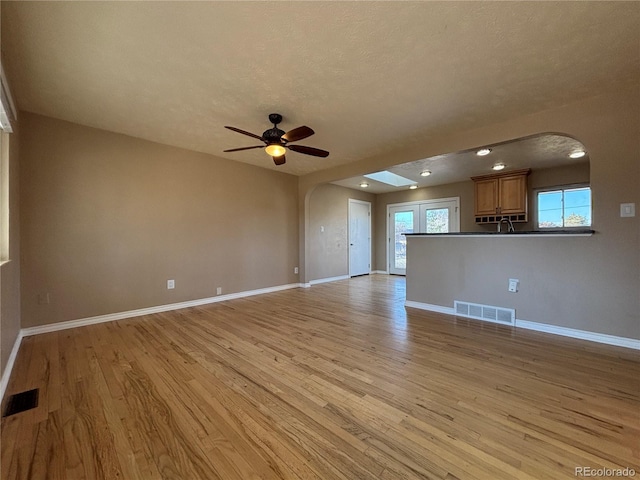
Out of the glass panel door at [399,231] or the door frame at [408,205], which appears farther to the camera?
the glass panel door at [399,231]

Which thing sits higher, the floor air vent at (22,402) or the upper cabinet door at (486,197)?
the upper cabinet door at (486,197)

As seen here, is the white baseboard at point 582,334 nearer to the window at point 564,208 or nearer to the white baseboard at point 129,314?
the window at point 564,208

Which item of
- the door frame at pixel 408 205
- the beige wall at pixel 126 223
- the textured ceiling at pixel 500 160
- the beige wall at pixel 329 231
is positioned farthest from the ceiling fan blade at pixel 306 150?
the door frame at pixel 408 205

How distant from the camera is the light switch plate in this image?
2.48 metres

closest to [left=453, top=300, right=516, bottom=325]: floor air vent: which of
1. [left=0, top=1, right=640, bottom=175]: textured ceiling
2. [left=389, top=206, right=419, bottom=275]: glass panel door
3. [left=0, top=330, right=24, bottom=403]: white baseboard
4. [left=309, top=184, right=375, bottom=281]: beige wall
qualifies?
[left=0, top=1, right=640, bottom=175]: textured ceiling

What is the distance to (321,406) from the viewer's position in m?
1.67

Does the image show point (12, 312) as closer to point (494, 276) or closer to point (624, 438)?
point (624, 438)

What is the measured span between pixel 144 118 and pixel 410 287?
4250 millimetres

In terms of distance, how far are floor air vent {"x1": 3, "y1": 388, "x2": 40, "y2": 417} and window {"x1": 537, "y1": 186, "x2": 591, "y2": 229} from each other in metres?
7.36

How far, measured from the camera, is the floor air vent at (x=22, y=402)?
1.65 meters

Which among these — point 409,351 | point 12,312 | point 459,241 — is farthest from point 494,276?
point 12,312

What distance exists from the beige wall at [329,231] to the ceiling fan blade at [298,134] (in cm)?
331

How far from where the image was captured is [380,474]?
46.8 inches

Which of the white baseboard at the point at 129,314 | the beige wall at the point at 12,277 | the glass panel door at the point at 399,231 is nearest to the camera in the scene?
the beige wall at the point at 12,277
